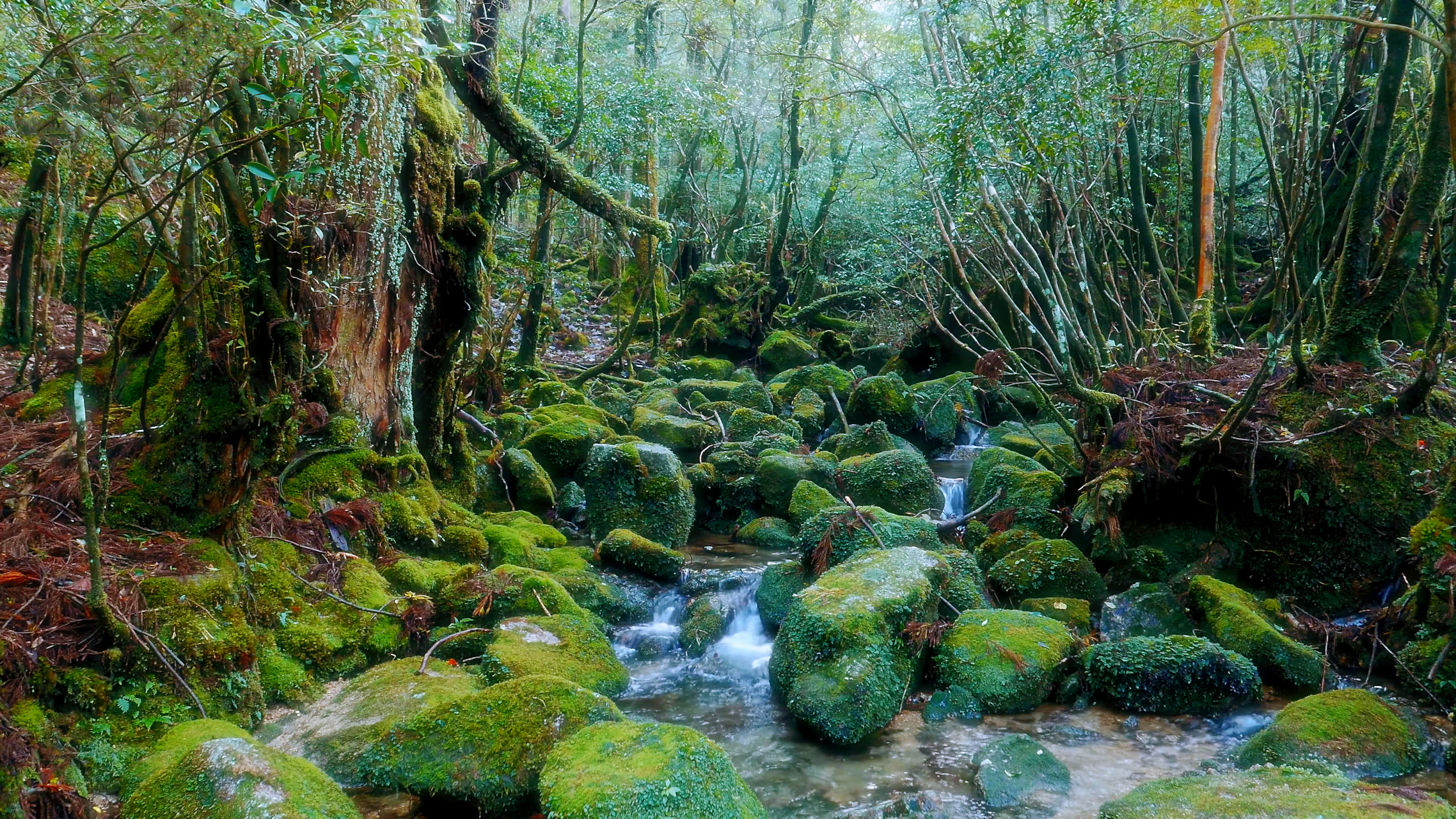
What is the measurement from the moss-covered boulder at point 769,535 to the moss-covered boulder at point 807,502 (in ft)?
0.49

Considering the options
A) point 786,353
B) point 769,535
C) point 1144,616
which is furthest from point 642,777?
point 786,353

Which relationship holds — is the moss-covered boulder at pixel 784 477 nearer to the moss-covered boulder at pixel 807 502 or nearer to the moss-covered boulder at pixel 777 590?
the moss-covered boulder at pixel 807 502

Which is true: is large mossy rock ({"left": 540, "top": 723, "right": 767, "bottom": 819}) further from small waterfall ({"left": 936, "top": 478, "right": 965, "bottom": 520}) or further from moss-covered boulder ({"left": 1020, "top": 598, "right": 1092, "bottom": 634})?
small waterfall ({"left": 936, "top": 478, "right": 965, "bottom": 520})

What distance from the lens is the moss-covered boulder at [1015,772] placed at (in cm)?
441

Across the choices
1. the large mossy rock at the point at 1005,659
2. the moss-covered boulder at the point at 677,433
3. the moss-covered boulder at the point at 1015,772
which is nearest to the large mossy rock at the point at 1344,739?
the moss-covered boulder at the point at 1015,772

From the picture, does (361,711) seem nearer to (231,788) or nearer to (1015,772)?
(231,788)

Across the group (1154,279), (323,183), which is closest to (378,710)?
(323,183)

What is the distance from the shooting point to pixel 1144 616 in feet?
20.2

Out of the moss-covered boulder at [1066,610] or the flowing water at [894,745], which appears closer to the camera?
the flowing water at [894,745]

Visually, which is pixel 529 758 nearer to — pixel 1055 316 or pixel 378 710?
pixel 378 710

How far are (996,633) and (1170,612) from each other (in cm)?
143

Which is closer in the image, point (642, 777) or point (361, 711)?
point (642, 777)

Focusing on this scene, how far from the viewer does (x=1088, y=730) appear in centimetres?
521

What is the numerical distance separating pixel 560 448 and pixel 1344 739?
25.6ft
